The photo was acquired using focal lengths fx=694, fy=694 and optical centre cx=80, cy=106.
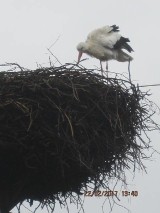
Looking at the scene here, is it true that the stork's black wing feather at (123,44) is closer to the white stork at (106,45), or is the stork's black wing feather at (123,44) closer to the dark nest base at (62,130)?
the white stork at (106,45)

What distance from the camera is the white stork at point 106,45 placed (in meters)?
6.58

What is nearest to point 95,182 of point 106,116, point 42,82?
point 106,116

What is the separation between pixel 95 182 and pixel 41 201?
0.46m

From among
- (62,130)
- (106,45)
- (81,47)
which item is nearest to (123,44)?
(106,45)

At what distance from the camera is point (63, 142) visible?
425 centimetres

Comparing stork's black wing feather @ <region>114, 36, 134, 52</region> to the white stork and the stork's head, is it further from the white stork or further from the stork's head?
the stork's head

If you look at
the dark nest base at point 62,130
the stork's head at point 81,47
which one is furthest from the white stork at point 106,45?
the dark nest base at point 62,130

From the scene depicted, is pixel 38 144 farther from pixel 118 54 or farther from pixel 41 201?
pixel 118 54

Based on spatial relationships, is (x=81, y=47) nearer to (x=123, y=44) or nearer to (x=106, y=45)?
(x=106, y=45)

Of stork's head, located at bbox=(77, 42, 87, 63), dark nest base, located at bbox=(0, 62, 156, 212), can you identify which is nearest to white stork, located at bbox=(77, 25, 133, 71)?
stork's head, located at bbox=(77, 42, 87, 63)

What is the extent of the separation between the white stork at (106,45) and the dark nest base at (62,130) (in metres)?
1.86

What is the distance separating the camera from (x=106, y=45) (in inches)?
260

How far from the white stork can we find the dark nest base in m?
1.86

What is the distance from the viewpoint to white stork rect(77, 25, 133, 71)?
6.58 meters
